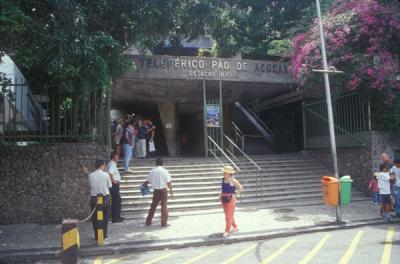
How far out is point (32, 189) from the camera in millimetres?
10711

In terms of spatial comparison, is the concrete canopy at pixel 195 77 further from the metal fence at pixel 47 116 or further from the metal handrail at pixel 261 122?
the metal handrail at pixel 261 122

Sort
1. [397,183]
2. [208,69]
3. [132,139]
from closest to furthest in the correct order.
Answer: [397,183], [132,139], [208,69]

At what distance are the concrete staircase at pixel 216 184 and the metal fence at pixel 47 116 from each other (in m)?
2.05

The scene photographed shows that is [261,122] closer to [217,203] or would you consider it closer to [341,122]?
[341,122]

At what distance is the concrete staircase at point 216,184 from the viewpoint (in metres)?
12.0

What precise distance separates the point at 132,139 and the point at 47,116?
12.1 feet

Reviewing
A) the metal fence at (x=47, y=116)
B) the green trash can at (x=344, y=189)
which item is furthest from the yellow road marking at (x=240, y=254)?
the metal fence at (x=47, y=116)

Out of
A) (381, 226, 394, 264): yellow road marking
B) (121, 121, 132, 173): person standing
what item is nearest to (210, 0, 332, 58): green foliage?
(121, 121, 132, 173): person standing

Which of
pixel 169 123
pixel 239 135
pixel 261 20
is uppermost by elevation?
pixel 261 20

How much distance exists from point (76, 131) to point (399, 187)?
8389 mm

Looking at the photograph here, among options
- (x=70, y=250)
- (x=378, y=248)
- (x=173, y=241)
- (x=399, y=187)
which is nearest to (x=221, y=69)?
(x=399, y=187)

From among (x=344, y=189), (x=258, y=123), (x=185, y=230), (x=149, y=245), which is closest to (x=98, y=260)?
(x=149, y=245)

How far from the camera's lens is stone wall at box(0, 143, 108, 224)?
34.8 feet

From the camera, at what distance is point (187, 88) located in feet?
54.0
